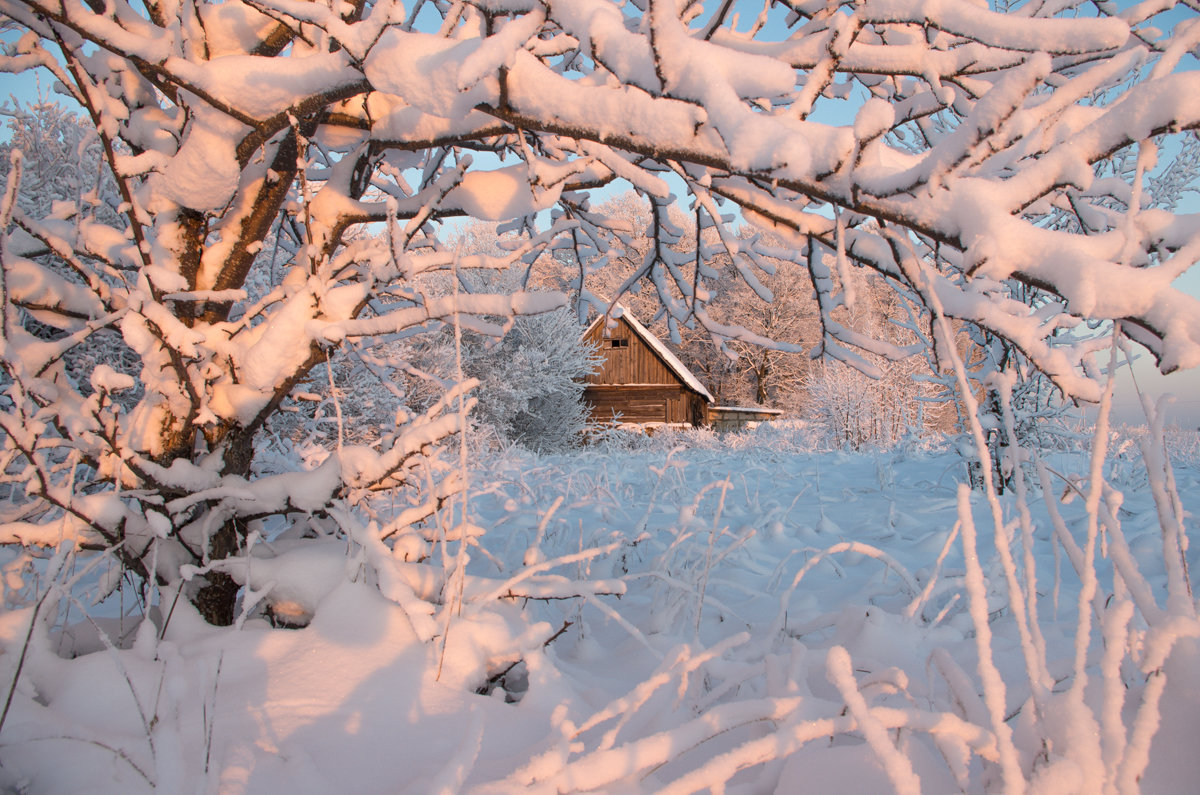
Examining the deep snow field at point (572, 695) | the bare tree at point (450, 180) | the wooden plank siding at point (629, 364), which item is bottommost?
the deep snow field at point (572, 695)

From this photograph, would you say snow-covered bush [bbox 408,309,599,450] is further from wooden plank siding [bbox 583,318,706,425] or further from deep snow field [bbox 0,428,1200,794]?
deep snow field [bbox 0,428,1200,794]

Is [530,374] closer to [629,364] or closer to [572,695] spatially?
[629,364]

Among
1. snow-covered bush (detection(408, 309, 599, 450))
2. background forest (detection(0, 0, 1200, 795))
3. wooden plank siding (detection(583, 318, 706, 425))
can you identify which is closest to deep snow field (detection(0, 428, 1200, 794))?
background forest (detection(0, 0, 1200, 795))

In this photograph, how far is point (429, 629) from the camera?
4.35 ft

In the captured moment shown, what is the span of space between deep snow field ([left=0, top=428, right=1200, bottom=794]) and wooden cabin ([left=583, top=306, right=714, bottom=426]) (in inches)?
690

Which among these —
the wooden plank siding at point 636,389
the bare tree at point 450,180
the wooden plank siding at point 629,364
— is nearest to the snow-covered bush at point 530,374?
the wooden plank siding at point 629,364

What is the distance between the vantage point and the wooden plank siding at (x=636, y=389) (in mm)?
19766

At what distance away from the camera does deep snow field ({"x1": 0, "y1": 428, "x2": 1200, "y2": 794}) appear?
71 centimetres

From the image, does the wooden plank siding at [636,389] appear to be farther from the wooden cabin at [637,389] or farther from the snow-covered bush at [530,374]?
the snow-covered bush at [530,374]

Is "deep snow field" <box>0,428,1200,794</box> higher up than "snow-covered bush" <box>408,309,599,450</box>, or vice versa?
"snow-covered bush" <box>408,309,599,450</box>

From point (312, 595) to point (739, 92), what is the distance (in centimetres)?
151

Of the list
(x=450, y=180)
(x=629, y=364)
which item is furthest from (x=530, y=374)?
(x=450, y=180)

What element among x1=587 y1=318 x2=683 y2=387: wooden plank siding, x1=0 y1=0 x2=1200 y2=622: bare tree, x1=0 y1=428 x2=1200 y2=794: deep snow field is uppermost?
x1=587 y1=318 x2=683 y2=387: wooden plank siding

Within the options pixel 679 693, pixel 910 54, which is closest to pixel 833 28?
pixel 910 54
